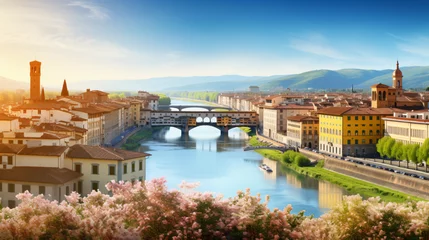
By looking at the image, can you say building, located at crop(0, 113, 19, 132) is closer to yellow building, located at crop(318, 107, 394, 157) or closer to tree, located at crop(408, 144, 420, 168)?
tree, located at crop(408, 144, 420, 168)

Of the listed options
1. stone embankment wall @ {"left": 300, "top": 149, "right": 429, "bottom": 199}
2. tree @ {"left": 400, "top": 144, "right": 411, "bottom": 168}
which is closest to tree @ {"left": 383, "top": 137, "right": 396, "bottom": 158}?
tree @ {"left": 400, "top": 144, "right": 411, "bottom": 168}

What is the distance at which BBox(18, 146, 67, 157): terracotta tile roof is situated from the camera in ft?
59.9

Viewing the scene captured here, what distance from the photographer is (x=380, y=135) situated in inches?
1556

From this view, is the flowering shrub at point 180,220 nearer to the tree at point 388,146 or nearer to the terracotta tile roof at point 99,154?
the terracotta tile roof at point 99,154

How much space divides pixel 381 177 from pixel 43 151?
55.1 ft

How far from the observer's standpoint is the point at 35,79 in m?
45.2

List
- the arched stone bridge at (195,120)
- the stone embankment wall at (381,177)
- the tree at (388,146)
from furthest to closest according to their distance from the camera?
the arched stone bridge at (195,120), the tree at (388,146), the stone embankment wall at (381,177)

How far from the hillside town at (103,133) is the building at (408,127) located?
0.05 m

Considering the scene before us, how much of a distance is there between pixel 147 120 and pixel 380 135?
109 ft

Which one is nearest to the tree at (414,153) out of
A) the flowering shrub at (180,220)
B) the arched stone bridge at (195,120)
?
the flowering shrub at (180,220)

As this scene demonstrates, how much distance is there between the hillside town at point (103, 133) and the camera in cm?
1756

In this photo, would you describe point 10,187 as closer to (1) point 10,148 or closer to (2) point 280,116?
(1) point 10,148

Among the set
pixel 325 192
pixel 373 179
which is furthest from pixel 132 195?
pixel 373 179

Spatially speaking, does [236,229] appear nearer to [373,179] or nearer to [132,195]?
[132,195]
